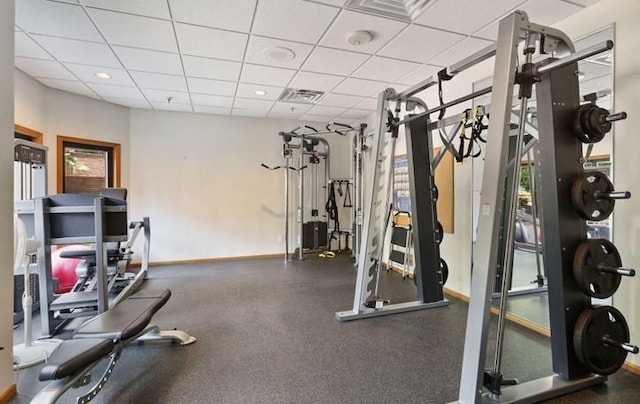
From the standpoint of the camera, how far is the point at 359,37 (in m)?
2.99

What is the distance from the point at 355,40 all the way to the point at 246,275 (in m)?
3.71

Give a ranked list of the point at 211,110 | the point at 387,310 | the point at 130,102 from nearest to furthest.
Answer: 1. the point at 387,310
2. the point at 130,102
3. the point at 211,110

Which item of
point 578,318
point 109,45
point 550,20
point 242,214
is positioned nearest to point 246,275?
point 242,214

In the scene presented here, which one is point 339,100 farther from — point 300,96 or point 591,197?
point 591,197

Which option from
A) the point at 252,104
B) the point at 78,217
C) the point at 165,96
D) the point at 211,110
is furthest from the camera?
the point at 211,110

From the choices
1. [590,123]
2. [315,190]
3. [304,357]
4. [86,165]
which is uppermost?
[86,165]

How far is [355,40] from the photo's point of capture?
10.0 feet

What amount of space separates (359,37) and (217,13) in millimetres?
1262

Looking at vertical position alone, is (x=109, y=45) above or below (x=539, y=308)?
above

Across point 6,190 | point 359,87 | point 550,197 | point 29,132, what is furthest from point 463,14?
point 29,132

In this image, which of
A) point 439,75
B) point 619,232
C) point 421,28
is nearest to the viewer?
point 619,232

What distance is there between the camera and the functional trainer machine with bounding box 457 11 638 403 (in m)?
1.90

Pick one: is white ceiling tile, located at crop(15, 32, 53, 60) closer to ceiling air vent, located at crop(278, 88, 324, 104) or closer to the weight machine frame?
ceiling air vent, located at crop(278, 88, 324, 104)

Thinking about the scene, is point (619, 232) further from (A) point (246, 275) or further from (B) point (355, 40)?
(A) point (246, 275)
